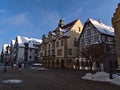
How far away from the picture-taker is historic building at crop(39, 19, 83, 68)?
158 ft

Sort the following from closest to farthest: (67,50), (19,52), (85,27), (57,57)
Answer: (85,27), (67,50), (57,57), (19,52)

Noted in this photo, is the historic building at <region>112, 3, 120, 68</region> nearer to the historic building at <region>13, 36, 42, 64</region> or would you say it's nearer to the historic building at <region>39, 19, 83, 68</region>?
the historic building at <region>39, 19, 83, 68</region>

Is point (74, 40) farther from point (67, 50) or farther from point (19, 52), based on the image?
point (19, 52)

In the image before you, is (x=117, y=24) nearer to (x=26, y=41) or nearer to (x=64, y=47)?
(x=64, y=47)

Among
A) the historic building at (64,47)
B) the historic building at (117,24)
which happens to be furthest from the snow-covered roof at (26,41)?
the historic building at (117,24)

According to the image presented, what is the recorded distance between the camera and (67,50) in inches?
1902

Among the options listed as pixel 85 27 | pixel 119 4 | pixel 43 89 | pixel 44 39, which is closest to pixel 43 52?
pixel 44 39

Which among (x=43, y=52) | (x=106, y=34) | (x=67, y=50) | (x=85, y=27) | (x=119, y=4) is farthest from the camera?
(x=43, y=52)

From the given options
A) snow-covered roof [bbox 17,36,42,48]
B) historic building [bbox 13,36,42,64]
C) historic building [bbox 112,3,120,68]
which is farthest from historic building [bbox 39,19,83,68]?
historic building [bbox 112,3,120,68]

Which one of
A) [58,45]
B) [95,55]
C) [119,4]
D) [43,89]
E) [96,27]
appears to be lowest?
[43,89]

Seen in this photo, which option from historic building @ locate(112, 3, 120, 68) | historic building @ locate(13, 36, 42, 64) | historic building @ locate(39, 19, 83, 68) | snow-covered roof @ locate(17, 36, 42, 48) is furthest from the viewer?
snow-covered roof @ locate(17, 36, 42, 48)

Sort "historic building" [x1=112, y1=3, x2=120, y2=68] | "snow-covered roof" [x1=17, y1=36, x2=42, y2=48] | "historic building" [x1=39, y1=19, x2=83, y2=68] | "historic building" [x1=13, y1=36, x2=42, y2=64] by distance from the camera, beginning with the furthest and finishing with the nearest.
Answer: "snow-covered roof" [x1=17, y1=36, x2=42, y2=48]
"historic building" [x1=13, y1=36, x2=42, y2=64]
"historic building" [x1=39, y1=19, x2=83, y2=68]
"historic building" [x1=112, y1=3, x2=120, y2=68]

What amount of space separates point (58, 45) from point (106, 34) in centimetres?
1744

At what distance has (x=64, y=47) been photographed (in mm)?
48500
